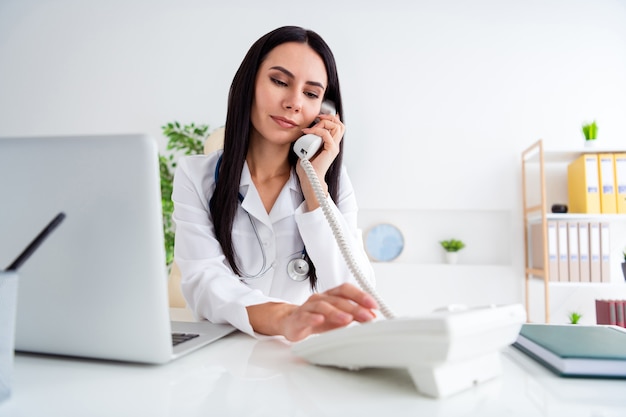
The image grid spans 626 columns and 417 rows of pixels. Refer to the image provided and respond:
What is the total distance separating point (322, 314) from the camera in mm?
717

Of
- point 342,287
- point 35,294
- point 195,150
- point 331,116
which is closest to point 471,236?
point 195,150

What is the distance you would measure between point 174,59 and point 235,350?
3.53 m

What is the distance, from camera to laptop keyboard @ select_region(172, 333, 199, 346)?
0.76 metres

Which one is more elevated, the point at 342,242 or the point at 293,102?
the point at 293,102

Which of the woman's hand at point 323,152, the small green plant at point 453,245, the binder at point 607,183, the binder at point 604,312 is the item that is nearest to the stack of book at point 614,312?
→ the binder at point 604,312

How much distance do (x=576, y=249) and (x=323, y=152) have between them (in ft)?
7.48

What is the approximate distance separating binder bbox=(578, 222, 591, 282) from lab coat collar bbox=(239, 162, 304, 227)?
2.27 meters

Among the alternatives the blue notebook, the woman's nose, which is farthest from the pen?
the woman's nose

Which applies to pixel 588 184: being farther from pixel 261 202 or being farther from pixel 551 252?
pixel 261 202

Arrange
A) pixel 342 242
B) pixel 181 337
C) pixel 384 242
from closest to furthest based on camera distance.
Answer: pixel 181 337, pixel 342 242, pixel 384 242

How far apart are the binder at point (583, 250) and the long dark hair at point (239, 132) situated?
2180 millimetres

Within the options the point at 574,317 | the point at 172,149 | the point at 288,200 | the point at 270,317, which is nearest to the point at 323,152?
the point at 288,200

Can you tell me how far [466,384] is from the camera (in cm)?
54

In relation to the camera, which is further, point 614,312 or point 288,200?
point 614,312
